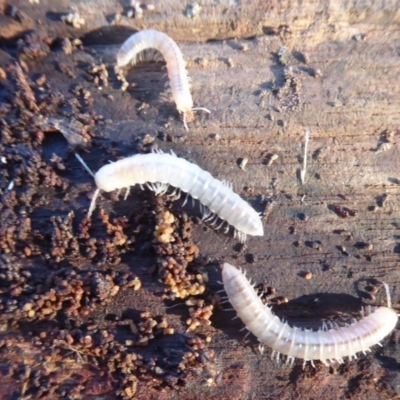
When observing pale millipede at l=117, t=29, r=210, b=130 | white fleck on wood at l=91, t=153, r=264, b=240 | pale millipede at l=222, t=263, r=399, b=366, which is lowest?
pale millipede at l=222, t=263, r=399, b=366

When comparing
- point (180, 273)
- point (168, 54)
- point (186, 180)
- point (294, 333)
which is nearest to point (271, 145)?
point (186, 180)

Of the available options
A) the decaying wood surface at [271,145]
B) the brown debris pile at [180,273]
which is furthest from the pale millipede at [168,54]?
the brown debris pile at [180,273]

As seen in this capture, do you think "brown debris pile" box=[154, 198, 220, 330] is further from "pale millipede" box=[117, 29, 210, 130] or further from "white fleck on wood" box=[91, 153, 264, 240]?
"pale millipede" box=[117, 29, 210, 130]

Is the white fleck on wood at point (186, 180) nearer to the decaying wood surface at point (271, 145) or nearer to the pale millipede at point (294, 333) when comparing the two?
the decaying wood surface at point (271, 145)

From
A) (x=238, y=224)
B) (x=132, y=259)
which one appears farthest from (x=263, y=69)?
(x=132, y=259)

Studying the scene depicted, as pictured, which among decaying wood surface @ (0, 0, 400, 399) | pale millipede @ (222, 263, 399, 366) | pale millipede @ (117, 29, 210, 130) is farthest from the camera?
pale millipede @ (117, 29, 210, 130)

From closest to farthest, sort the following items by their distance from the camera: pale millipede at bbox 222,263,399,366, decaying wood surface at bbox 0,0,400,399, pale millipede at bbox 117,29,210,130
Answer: pale millipede at bbox 222,263,399,366, decaying wood surface at bbox 0,0,400,399, pale millipede at bbox 117,29,210,130

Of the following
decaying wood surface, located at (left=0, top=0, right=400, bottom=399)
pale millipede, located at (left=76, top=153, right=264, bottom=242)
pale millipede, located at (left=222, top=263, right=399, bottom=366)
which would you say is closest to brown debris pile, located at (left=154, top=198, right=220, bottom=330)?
decaying wood surface, located at (left=0, top=0, right=400, bottom=399)

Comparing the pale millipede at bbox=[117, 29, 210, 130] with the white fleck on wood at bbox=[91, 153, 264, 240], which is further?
the pale millipede at bbox=[117, 29, 210, 130]
